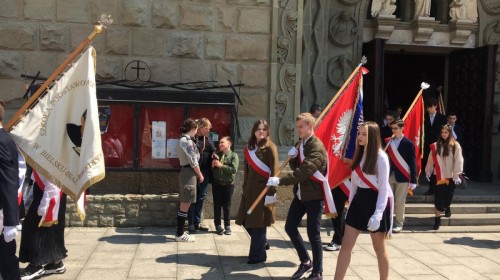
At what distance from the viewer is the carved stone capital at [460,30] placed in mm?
11828

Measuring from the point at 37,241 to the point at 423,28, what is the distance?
9698 millimetres

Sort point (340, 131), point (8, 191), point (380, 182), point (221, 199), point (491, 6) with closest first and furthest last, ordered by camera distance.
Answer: point (8, 191) → point (380, 182) → point (340, 131) → point (221, 199) → point (491, 6)

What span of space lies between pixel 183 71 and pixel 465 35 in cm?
729

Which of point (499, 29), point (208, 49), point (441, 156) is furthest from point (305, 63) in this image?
point (499, 29)

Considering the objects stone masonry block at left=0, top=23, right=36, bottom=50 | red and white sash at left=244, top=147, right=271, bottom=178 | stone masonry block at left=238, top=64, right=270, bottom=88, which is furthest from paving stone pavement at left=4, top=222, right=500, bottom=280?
stone masonry block at left=0, top=23, right=36, bottom=50

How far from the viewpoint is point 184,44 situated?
344 inches

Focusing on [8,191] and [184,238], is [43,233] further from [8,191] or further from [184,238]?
[184,238]

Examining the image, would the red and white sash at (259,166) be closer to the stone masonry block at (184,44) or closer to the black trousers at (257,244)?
the black trousers at (257,244)

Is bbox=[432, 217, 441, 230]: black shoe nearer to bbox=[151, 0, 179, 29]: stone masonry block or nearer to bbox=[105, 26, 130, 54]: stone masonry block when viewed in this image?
bbox=[151, 0, 179, 29]: stone masonry block

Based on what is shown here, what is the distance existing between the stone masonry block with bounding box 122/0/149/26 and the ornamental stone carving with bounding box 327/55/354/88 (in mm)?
4514

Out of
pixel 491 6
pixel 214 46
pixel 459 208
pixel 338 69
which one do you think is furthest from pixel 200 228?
pixel 491 6

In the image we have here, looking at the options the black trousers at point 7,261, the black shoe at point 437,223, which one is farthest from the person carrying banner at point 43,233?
the black shoe at point 437,223

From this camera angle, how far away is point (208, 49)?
8.84 meters

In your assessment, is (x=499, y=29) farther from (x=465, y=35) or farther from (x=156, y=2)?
(x=156, y=2)
